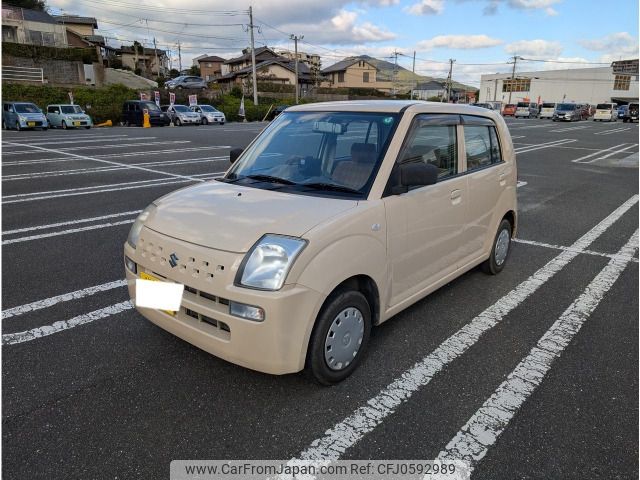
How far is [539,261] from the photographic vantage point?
4.95 meters

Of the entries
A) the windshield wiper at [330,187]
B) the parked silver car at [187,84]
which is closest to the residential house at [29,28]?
the parked silver car at [187,84]

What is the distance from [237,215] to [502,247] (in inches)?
120

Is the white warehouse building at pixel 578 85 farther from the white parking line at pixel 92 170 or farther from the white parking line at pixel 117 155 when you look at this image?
the white parking line at pixel 92 170

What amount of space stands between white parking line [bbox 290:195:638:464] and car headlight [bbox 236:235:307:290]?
0.84 meters

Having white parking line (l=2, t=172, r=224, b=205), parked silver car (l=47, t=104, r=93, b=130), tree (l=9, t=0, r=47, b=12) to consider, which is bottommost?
white parking line (l=2, t=172, r=224, b=205)

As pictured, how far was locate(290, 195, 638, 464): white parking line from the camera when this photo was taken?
7.32ft

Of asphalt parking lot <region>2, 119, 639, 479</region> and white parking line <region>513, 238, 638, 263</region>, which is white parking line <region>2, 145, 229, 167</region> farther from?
white parking line <region>513, 238, 638, 263</region>

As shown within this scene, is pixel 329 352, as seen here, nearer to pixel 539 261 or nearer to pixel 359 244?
pixel 359 244

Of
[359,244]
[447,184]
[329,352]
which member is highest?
[447,184]

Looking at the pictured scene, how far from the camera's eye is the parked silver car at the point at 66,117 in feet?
76.9

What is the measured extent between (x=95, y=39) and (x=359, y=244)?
80798 mm

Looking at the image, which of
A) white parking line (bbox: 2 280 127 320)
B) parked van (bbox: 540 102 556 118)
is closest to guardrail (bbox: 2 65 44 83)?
white parking line (bbox: 2 280 127 320)

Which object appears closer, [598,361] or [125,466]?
[125,466]

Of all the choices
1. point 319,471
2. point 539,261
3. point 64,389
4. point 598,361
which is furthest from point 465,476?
point 539,261
